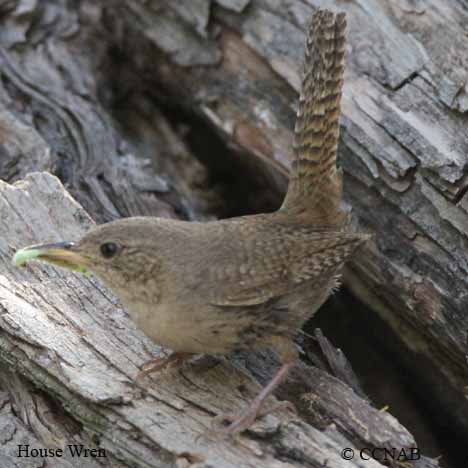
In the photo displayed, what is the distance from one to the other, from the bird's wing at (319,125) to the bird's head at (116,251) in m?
0.78

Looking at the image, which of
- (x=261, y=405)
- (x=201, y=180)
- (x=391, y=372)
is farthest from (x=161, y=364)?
(x=201, y=180)

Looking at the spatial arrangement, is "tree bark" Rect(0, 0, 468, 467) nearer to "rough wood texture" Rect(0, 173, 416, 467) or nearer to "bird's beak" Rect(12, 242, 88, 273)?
"rough wood texture" Rect(0, 173, 416, 467)

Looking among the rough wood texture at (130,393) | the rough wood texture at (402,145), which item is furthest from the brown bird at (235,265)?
the rough wood texture at (402,145)

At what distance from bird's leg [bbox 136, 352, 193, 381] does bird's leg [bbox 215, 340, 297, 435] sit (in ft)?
1.37

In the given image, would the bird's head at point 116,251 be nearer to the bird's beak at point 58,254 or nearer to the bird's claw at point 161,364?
the bird's beak at point 58,254

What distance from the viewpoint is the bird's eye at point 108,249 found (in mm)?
3629

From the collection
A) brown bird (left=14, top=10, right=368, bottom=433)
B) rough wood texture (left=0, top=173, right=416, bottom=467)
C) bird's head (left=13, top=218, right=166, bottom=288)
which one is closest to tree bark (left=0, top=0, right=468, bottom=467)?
rough wood texture (left=0, top=173, right=416, bottom=467)

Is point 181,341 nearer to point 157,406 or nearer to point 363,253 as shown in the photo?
point 157,406

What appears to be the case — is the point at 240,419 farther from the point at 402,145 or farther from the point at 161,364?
the point at 402,145

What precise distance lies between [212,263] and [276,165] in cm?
172

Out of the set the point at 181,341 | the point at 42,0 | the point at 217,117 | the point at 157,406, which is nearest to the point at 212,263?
the point at 181,341

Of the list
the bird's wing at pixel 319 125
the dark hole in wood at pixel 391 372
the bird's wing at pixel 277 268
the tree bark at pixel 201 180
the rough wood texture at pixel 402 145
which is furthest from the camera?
the dark hole in wood at pixel 391 372

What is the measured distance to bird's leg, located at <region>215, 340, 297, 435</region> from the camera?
3316mm

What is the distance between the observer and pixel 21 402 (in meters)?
3.84
